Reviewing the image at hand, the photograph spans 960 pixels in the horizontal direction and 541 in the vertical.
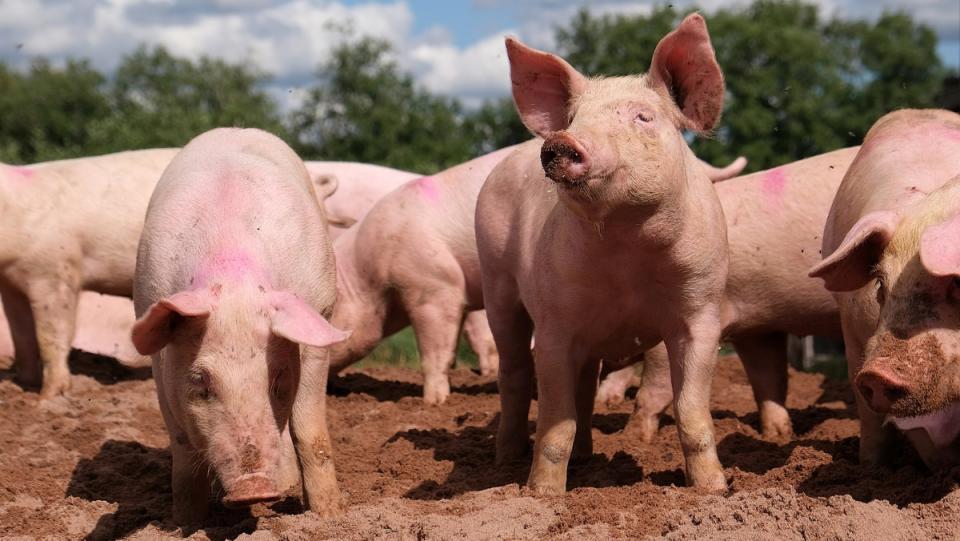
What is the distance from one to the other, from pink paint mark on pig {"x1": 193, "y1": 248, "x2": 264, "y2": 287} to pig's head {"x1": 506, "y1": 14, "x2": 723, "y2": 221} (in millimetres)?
1212

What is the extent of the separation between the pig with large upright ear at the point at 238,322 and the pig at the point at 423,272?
3133mm

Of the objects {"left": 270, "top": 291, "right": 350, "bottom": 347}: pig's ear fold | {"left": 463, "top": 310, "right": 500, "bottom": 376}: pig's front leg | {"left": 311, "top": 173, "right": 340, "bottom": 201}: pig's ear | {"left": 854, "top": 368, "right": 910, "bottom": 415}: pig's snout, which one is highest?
{"left": 270, "top": 291, "right": 350, "bottom": 347}: pig's ear fold

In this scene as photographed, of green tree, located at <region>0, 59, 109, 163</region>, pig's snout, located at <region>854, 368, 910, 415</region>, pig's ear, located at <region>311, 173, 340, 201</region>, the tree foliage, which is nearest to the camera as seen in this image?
pig's snout, located at <region>854, 368, 910, 415</region>

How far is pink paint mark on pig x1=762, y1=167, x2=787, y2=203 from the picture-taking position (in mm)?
7723

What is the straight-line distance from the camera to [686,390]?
18.3 ft

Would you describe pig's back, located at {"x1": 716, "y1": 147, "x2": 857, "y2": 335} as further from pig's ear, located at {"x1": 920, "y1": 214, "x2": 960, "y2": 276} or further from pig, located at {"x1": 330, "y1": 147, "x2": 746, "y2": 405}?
pig's ear, located at {"x1": 920, "y1": 214, "x2": 960, "y2": 276}

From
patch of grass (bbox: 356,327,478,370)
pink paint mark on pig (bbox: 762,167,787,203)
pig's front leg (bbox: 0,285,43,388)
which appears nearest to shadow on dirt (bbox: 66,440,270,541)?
pig's front leg (bbox: 0,285,43,388)

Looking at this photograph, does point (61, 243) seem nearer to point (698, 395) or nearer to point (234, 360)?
point (234, 360)

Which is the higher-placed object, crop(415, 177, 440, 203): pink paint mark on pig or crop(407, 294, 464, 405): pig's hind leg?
crop(415, 177, 440, 203): pink paint mark on pig

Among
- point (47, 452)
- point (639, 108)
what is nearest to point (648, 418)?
point (639, 108)

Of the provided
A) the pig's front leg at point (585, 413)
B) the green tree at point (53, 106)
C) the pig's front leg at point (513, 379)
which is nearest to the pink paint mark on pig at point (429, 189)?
the pig's front leg at point (513, 379)

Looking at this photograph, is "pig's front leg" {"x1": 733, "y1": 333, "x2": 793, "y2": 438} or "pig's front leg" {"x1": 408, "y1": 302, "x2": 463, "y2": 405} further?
"pig's front leg" {"x1": 408, "y1": 302, "x2": 463, "y2": 405}

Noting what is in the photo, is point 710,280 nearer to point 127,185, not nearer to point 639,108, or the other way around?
point 639,108

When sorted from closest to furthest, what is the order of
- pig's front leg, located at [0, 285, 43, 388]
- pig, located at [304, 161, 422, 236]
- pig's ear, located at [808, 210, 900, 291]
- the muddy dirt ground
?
the muddy dirt ground, pig's ear, located at [808, 210, 900, 291], pig's front leg, located at [0, 285, 43, 388], pig, located at [304, 161, 422, 236]
